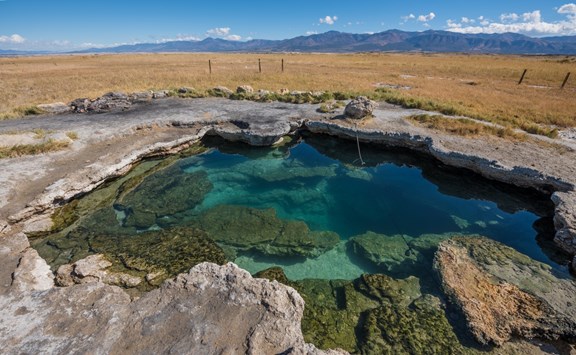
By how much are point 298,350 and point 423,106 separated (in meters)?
19.9

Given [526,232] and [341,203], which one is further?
[341,203]

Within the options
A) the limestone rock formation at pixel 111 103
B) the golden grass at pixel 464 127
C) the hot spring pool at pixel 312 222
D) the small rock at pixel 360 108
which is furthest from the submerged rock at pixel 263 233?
the limestone rock formation at pixel 111 103

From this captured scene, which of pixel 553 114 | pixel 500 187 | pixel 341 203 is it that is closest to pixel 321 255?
pixel 341 203

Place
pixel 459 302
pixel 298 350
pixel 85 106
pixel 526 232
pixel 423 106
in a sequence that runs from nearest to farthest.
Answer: pixel 298 350, pixel 459 302, pixel 526 232, pixel 85 106, pixel 423 106

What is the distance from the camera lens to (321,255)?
30.4 ft

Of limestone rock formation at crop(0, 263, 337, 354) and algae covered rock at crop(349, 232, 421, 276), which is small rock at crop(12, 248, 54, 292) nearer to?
limestone rock formation at crop(0, 263, 337, 354)

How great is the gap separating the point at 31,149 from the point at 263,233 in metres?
10.3

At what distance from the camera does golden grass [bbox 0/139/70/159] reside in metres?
11.9

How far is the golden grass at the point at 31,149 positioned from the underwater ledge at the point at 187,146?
2.56 m

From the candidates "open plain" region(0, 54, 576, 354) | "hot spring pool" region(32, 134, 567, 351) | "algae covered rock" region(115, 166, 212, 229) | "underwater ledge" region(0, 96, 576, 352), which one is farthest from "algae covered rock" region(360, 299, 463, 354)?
"algae covered rock" region(115, 166, 212, 229)

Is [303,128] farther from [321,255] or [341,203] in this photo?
[321,255]

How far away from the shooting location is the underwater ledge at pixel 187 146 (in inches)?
240

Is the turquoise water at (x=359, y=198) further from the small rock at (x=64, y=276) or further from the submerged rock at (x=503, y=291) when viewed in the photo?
the small rock at (x=64, y=276)

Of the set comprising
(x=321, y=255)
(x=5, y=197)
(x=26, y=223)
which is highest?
(x=5, y=197)
